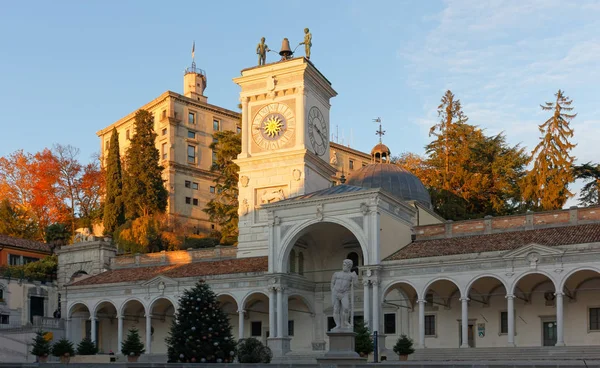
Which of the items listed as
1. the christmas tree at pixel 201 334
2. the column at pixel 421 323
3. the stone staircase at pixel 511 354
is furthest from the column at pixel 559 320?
the christmas tree at pixel 201 334

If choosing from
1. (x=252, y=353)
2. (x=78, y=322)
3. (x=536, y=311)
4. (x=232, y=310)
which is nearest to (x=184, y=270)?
(x=232, y=310)

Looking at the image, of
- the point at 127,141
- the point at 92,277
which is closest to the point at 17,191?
the point at 127,141

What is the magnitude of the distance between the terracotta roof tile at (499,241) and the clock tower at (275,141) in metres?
8.53

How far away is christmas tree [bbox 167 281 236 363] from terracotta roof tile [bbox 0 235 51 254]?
92.6 ft

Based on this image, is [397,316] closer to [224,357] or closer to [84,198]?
[224,357]

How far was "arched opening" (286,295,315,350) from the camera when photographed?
146 ft

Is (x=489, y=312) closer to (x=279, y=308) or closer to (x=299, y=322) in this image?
→ (x=279, y=308)

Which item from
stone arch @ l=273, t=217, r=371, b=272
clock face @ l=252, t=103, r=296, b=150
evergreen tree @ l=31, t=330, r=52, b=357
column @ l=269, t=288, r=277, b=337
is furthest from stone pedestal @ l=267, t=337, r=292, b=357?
clock face @ l=252, t=103, r=296, b=150

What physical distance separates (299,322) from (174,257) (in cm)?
962

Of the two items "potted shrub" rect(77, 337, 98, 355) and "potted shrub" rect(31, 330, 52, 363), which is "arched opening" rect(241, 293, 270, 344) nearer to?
"potted shrub" rect(77, 337, 98, 355)

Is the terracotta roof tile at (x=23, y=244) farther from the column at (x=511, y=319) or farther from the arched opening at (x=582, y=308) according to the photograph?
the arched opening at (x=582, y=308)

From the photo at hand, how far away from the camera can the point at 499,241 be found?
127ft

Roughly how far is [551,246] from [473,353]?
5571 mm

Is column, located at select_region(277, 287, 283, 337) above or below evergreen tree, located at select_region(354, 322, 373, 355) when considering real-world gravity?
above
